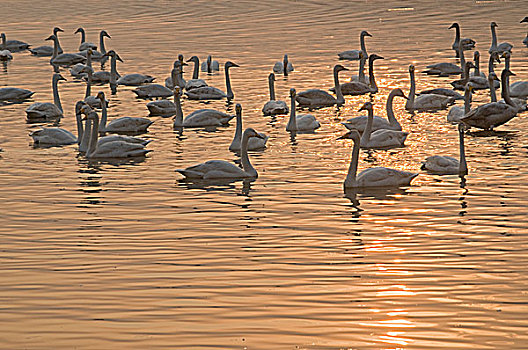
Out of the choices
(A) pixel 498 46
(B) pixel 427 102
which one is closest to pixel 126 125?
(B) pixel 427 102

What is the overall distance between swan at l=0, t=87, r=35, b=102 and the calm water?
388 centimetres

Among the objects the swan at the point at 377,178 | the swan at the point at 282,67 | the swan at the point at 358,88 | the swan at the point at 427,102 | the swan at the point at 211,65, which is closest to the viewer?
the swan at the point at 377,178

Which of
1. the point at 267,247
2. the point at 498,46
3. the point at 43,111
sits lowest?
the point at 267,247

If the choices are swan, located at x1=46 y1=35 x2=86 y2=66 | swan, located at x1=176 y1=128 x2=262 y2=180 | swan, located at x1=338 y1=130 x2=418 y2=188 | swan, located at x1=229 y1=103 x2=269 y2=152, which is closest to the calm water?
swan, located at x1=338 y1=130 x2=418 y2=188

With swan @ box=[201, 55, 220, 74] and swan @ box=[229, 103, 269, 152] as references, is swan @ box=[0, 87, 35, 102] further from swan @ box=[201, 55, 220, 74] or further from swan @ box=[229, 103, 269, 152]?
swan @ box=[229, 103, 269, 152]

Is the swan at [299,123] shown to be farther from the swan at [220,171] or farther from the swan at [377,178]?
the swan at [377,178]

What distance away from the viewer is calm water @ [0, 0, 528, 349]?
1077 cm

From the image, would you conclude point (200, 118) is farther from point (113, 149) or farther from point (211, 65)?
point (211, 65)

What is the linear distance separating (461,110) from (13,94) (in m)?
13.8

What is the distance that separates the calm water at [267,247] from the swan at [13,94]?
388 cm

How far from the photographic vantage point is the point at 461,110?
991 inches

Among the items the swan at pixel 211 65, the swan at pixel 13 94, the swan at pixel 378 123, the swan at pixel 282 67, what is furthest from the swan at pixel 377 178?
the swan at pixel 211 65

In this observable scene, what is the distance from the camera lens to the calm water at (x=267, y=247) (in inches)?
424

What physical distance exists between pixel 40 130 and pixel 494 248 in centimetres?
1292
